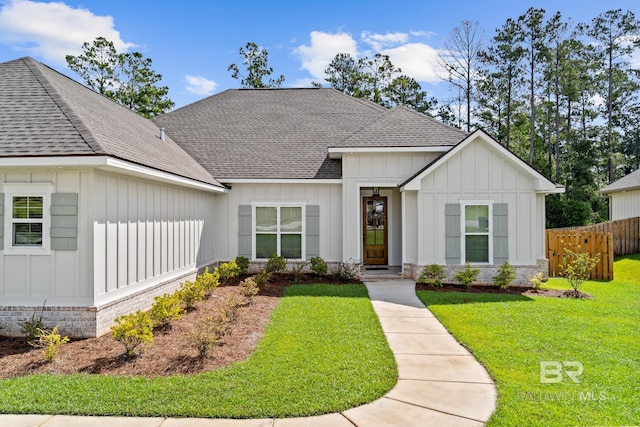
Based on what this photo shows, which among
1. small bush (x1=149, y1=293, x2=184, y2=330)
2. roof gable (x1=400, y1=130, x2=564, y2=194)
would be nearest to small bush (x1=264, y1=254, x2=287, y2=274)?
roof gable (x1=400, y1=130, x2=564, y2=194)

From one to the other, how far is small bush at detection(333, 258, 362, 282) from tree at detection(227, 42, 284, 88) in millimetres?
25826

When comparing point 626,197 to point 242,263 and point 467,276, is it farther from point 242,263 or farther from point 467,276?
point 242,263

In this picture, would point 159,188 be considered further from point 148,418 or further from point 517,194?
point 517,194

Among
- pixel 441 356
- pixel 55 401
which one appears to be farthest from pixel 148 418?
pixel 441 356

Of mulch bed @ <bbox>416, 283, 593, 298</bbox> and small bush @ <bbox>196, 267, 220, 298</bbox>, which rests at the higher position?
small bush @ <bbox>196, 267, 220, 298</bbox>

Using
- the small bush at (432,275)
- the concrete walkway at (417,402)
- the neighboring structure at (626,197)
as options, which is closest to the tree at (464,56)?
the neighboring structure at (626,197)

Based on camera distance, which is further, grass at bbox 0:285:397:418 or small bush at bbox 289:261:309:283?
small bush at bbox 289:261:309:283

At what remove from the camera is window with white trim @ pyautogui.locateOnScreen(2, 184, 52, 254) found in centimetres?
652

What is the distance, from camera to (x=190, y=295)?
795 cm

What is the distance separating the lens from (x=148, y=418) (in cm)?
397

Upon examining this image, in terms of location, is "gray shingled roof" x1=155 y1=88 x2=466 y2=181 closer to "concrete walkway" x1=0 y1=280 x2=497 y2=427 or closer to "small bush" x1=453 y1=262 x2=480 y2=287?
"small bush" x1=453 y1=262 x2=480 y2=287

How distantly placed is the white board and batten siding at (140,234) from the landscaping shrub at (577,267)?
1017 centimetres

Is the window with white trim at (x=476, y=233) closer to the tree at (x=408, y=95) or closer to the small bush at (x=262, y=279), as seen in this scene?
the small bush at (x=262, y=279)

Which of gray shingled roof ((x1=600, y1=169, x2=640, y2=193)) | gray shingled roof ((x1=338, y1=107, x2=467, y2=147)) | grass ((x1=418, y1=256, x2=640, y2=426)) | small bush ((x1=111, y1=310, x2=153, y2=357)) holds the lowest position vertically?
grass ((x1=418, y1=256, x2=640, y2=426))
